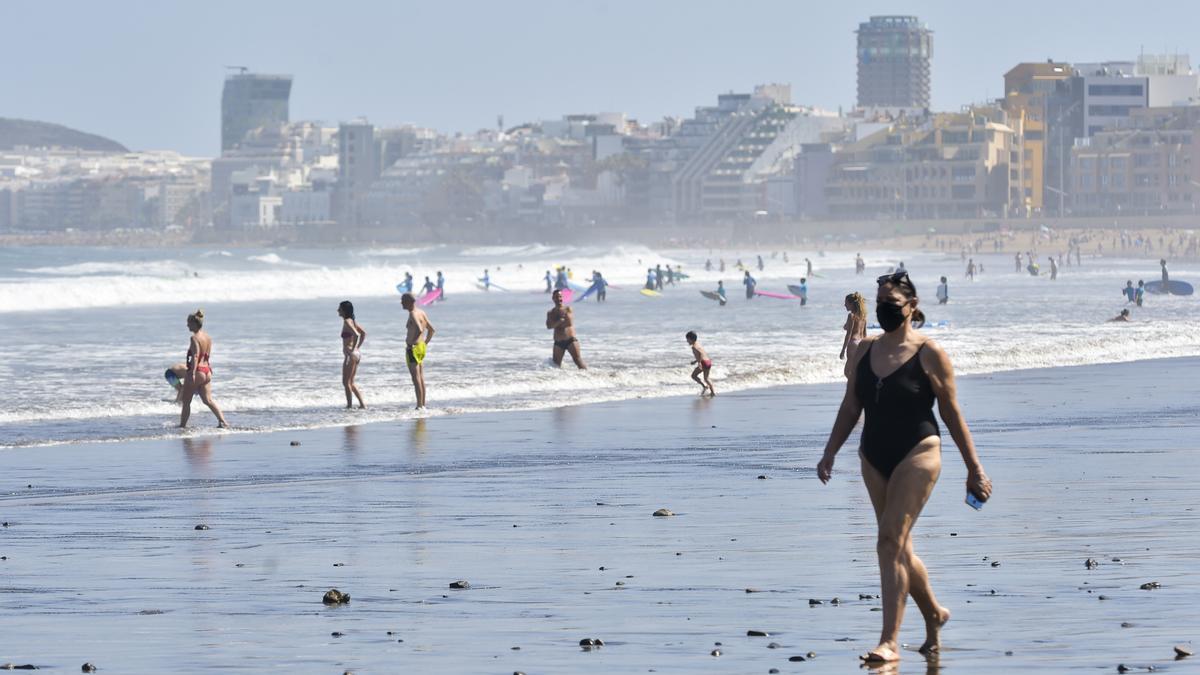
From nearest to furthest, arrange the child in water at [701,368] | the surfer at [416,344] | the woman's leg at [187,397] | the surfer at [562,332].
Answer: the woman's leg at [187,397] < the surfer at [416,344] < the child in water at [701,368] < the surfer at [562,332]

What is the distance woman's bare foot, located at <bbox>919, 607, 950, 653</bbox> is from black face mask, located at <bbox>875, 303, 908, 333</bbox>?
3.68ft

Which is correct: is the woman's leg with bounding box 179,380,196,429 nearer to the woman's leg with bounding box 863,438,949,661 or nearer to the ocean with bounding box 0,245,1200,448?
the ocean with bounding box 0,245,1200,448

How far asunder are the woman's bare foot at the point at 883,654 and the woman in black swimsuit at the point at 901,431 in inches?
1.4

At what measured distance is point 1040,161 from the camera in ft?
636

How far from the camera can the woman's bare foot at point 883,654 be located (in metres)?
7.82

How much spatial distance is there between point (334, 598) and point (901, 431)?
2.93m

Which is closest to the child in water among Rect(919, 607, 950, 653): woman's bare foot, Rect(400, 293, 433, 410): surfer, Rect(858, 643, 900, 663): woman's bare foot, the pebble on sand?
Rect(400, 293, 433, 410): surfer

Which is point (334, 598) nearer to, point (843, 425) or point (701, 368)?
point (843, 425)

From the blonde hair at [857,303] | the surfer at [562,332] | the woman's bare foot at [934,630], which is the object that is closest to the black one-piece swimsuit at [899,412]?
the woman's bare foot at [934,630]

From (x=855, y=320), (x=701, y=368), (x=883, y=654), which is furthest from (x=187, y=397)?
(x=883, y=654)

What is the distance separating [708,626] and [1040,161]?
623 feet

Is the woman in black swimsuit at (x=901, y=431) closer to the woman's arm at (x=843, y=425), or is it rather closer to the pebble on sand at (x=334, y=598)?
the woman's arm at (x=843, y=425)

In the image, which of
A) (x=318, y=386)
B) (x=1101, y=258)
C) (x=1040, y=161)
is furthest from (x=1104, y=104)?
(x=318, y=386)

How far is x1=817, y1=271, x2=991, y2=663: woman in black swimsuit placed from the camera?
7988mm
